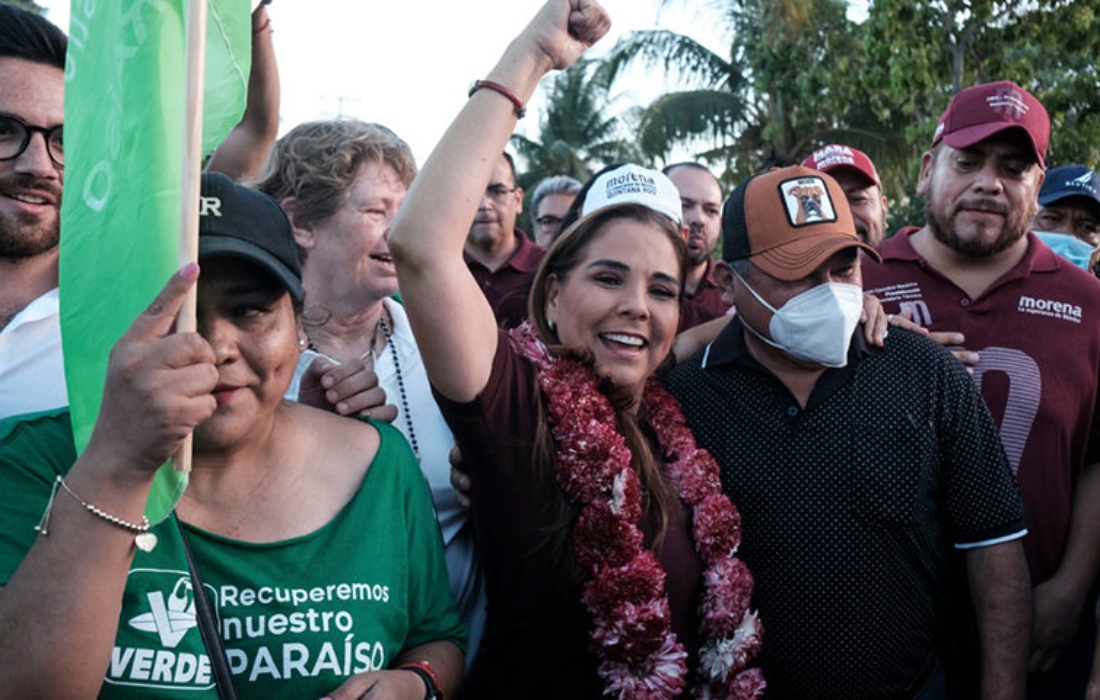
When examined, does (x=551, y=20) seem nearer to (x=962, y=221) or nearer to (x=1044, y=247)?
(x=962, y=221)

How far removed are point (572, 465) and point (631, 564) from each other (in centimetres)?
27

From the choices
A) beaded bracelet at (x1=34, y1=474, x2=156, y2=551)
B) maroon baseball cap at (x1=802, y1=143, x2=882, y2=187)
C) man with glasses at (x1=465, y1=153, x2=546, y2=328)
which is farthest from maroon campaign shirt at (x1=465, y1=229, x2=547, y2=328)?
beaded bracelet at (x1=34, y1=474, x2=156, y2=551)

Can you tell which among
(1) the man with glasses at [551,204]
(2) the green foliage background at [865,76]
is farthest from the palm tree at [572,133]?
(1) the man with glasses at [551,204]

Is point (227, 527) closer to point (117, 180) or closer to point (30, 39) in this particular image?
point (117, 180)

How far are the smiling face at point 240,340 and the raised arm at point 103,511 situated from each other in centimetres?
37

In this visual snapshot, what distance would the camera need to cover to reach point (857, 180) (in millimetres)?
5223

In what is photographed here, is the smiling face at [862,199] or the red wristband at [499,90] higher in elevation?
the red wristband at [499,90]

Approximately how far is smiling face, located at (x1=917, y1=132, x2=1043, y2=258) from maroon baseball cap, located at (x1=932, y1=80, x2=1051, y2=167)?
1.8 inches

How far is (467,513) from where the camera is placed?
9.08 ft

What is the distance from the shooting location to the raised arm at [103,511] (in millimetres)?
1635

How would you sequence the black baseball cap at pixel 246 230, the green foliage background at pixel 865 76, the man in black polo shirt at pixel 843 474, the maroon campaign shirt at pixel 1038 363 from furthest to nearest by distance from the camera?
1. the green foliage background at pixel 865 76
2. the maroon campaign shirt at pixel 1038 363
3. the man in black polo shirt at pixel 843 474
4. the black baseball cap at pixel 246 230

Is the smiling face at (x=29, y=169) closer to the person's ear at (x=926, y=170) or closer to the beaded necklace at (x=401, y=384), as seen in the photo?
the beaded necklace at (x=401, y=384)

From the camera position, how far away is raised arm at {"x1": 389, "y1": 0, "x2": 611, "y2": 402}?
228cm

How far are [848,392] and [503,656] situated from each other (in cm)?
119
